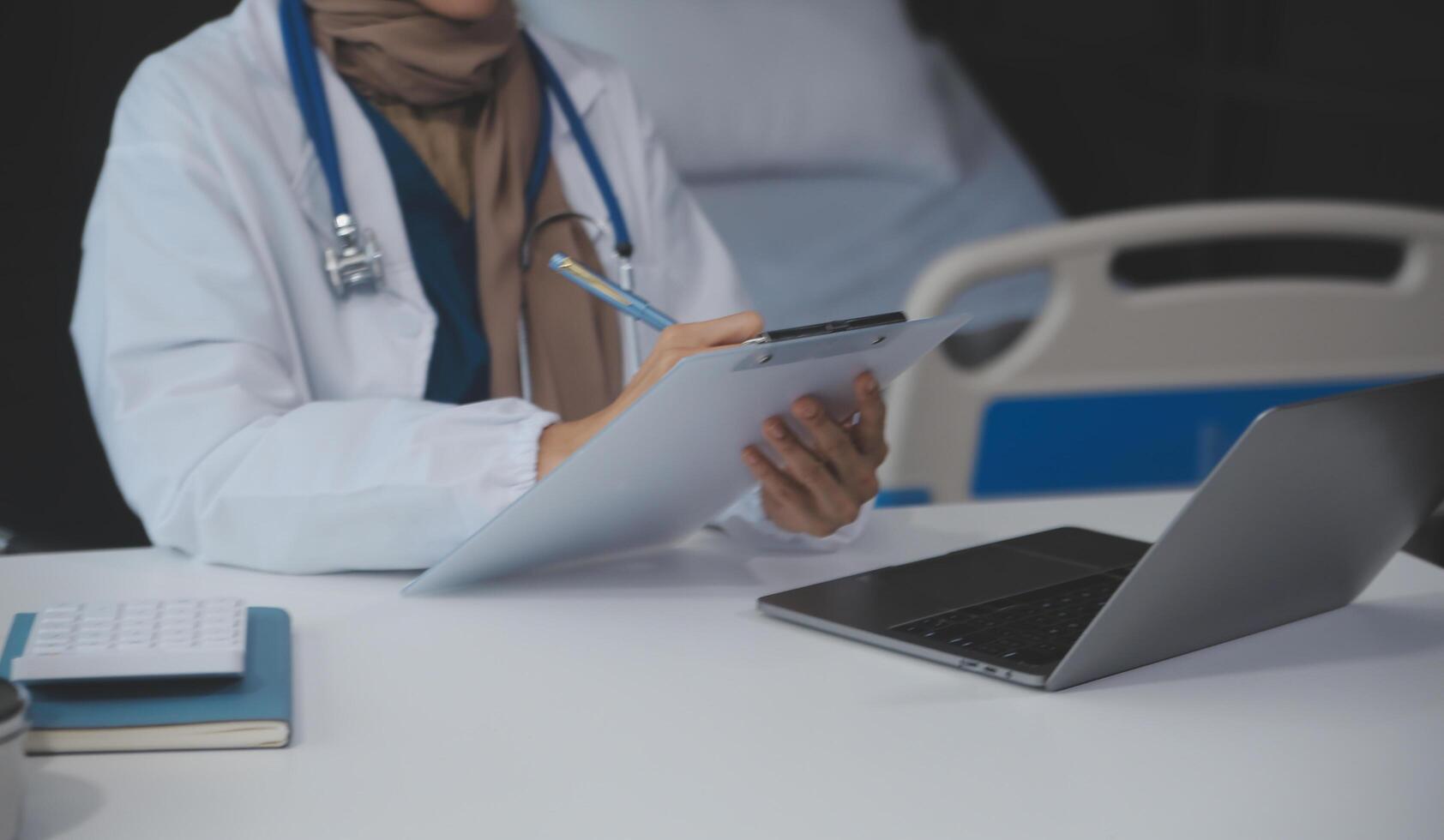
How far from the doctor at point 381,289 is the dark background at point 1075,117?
258 millimetres

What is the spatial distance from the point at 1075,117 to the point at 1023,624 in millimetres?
2690

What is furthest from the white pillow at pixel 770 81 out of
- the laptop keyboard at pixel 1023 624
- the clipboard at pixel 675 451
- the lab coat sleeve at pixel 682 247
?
the laptop keyboard at pixel 1023 624

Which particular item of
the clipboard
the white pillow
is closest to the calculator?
the clipboard

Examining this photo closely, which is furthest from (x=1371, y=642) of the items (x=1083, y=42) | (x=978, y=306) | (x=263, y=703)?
(x=1083, y=42)

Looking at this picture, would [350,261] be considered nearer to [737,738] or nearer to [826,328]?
[826,328]

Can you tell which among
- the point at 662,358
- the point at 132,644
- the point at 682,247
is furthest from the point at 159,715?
the point at 682,247

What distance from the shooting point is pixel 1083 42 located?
3.18 m

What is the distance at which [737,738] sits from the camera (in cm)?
62

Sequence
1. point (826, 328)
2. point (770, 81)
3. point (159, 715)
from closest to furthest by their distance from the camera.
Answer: point (159, 715) < point (826, 328) < point (770, 81)

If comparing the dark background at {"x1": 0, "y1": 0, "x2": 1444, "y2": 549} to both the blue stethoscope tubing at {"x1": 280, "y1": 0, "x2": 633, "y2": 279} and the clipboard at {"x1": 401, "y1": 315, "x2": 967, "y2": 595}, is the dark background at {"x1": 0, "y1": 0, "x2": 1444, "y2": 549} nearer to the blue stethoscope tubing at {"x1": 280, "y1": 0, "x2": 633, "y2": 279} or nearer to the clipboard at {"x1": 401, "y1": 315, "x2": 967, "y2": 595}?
the blue stethoscope tubing at {"x1": 280, "y1": 0, "x2": 633, "y2": 279}

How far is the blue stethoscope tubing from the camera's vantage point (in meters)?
1.15

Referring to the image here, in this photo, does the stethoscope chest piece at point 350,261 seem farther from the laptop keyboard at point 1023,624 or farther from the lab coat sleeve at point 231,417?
the laptop keyboard at point 1023,624

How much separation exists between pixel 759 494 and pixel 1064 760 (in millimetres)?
378

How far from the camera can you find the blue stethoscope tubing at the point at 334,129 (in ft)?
3.76
